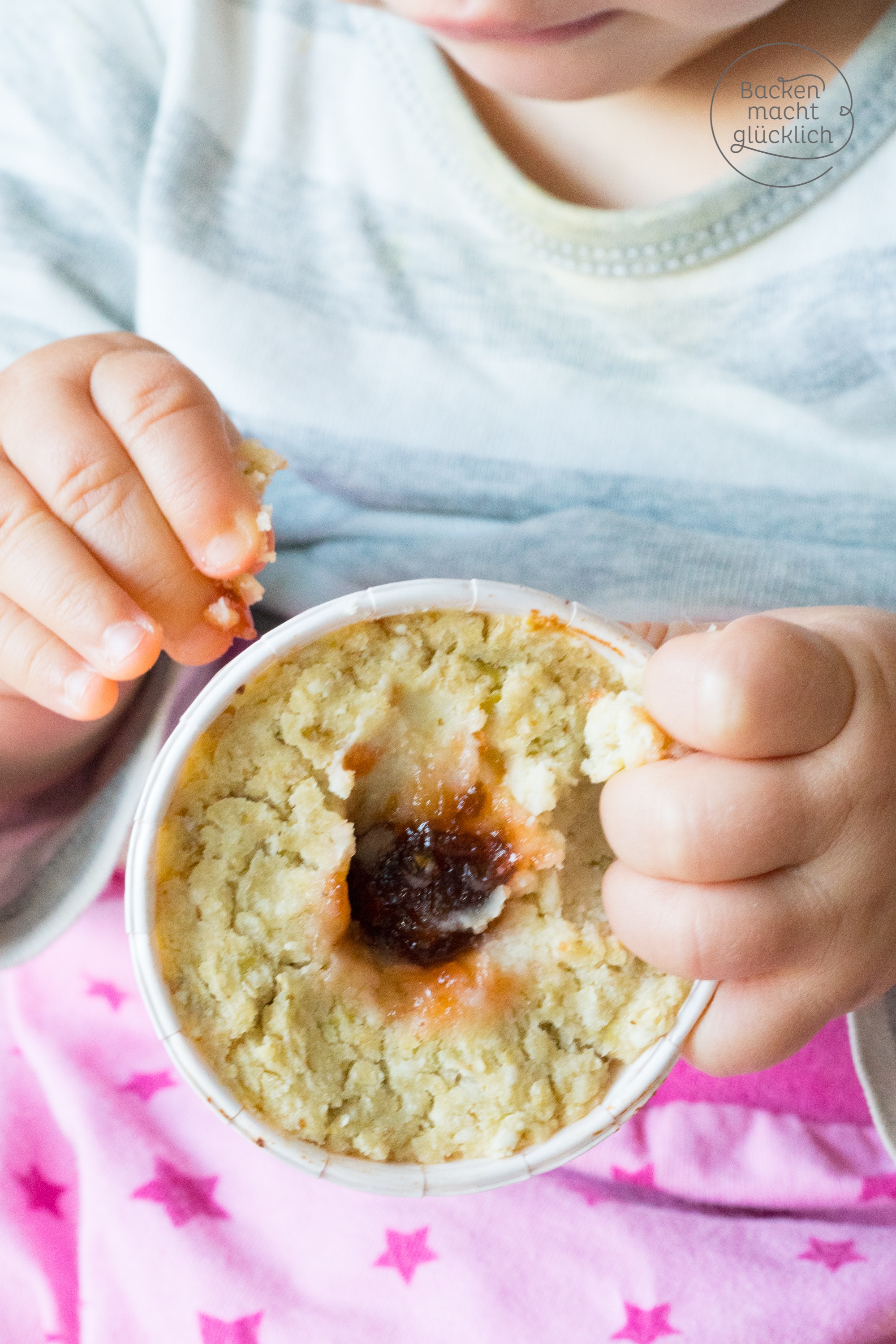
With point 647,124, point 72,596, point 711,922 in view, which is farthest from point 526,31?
point 711,922

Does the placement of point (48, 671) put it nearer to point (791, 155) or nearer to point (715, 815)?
point (715, 815)

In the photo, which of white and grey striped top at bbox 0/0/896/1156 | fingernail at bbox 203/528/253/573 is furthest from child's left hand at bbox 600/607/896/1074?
white and grey striped top at bbox 0/0/896/1156

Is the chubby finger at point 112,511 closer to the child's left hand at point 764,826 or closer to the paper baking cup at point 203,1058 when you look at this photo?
the paper baking cup at point 203,1058

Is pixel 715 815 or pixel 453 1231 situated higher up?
pixel 715 815

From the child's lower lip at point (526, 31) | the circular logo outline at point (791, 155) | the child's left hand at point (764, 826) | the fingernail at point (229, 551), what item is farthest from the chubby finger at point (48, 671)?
the circular logo outline at point (791, 155)

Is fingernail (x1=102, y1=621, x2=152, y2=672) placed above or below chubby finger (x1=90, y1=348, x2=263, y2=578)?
below

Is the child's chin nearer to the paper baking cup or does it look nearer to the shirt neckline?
the shirt neckline

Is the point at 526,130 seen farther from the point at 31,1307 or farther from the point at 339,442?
the point at 31,1307
